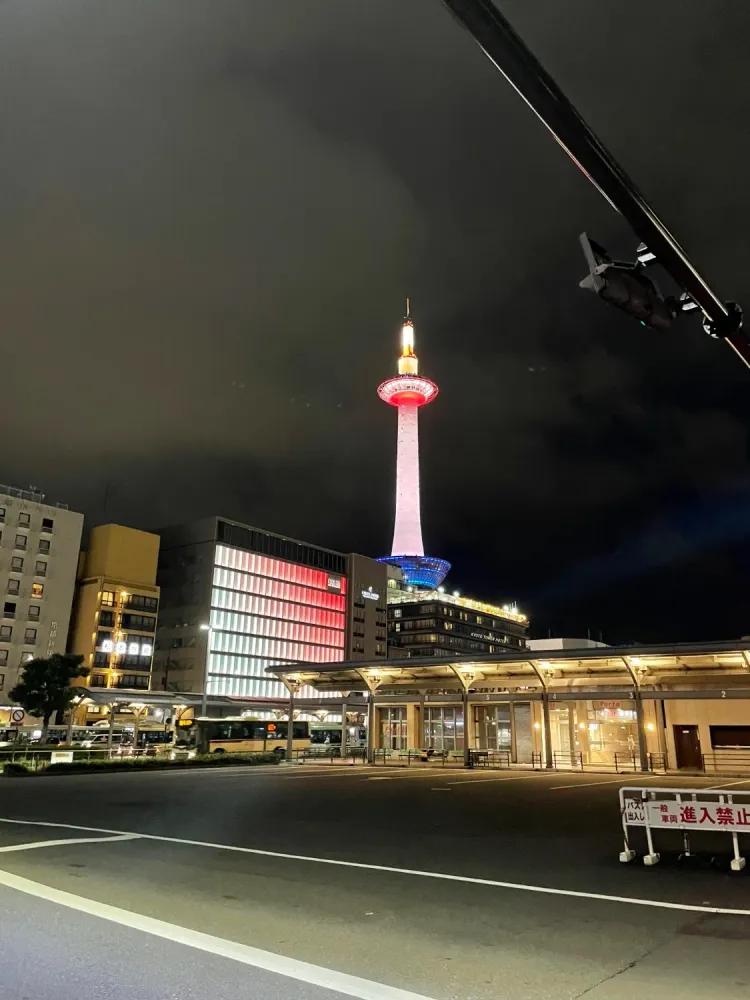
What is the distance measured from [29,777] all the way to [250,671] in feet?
233

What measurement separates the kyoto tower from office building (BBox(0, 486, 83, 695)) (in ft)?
210

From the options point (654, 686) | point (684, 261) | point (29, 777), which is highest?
point (684, 261)

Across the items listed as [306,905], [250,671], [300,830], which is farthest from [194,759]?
[250,671]

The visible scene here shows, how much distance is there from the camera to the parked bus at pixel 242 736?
162ft

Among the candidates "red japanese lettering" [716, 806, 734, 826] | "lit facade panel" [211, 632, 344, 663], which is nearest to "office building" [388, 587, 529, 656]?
"lit facade panel" [211, 632, 344, 663]

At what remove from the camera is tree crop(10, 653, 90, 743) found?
55938 millimetres

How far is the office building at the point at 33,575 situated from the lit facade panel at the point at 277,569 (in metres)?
21.1

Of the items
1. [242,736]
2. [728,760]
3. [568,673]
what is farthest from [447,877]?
[242,736]

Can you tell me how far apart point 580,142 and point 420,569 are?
14073 cm

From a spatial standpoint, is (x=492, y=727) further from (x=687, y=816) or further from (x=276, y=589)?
(x=276, y=589)

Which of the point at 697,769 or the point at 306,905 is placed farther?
the point at 697,769

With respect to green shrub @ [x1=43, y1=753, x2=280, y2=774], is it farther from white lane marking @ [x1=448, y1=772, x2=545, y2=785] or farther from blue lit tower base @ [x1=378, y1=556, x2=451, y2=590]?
blue lit tower base @ [x1=378, y1=556, x2=451, y2=590]

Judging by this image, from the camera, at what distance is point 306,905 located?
25.5 feet

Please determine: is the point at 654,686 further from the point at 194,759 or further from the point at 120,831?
the point at 120,831
